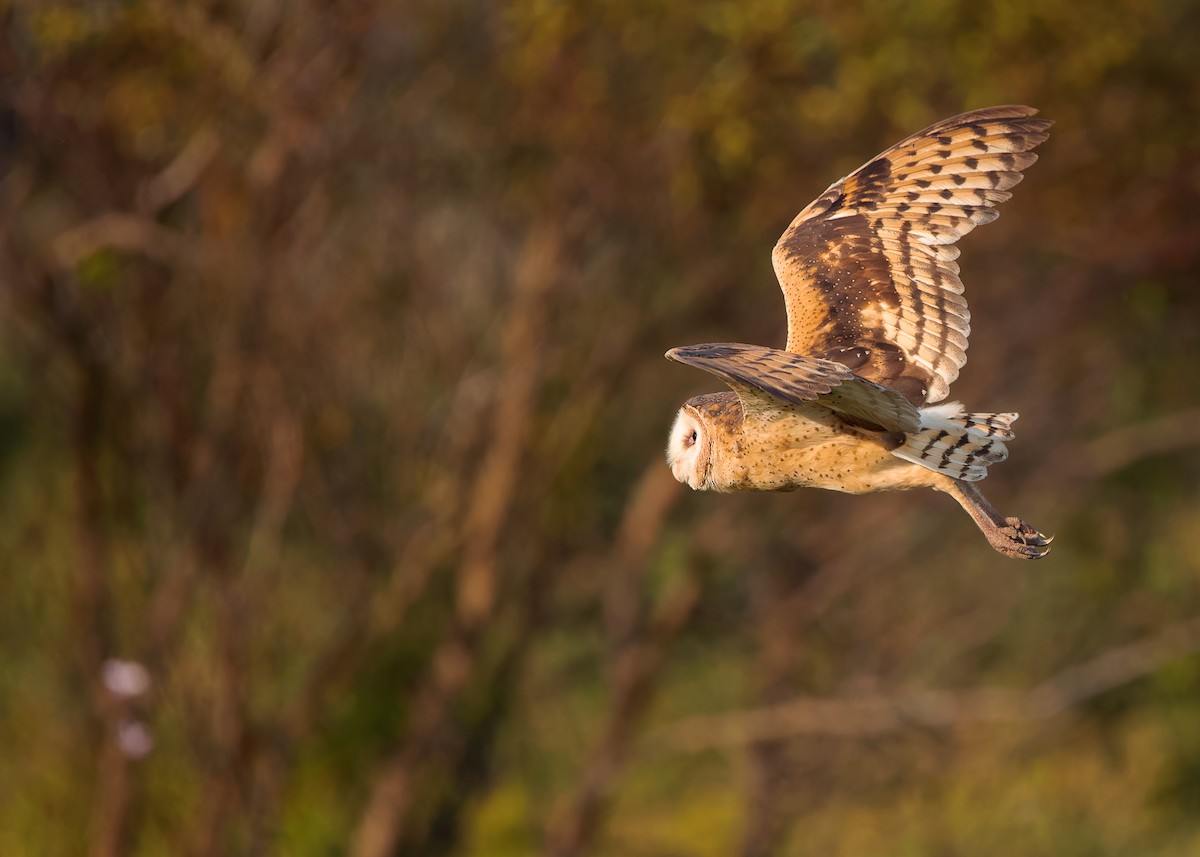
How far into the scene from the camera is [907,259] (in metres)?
4.25

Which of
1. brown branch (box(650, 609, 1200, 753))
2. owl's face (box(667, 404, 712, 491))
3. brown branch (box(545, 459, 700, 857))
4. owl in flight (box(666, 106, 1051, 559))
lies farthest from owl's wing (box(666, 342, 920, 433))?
brown branch (box(545, 459, 700, 857))

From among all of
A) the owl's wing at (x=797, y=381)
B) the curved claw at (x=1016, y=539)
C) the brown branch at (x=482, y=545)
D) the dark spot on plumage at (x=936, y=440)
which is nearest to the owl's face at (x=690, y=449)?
the owl's wing at (x=797, y=381)

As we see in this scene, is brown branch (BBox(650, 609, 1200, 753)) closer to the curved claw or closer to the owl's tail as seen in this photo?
the curved claw

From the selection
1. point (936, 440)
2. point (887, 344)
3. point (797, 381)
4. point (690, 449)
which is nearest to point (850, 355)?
point (887, 344)

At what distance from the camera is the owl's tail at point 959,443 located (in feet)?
11.3

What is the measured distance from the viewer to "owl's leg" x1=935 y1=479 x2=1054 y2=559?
142 inches

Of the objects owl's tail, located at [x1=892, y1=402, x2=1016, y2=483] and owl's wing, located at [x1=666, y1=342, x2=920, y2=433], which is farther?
owl's tail, located at [x1=892, y1=402, x2=1016, y2=483]

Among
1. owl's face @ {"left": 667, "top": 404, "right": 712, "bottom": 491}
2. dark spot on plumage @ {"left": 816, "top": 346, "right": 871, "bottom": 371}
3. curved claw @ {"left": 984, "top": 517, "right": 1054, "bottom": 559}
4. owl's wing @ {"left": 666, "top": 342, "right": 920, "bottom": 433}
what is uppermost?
owl's wing @ {"left": 666, "top": 342, "right": 920, "bottom": 433}

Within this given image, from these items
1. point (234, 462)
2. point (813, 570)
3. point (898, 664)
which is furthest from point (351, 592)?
point (898, 664)

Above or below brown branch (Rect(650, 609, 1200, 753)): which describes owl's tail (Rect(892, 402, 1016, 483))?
above

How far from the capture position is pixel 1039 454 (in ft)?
31.7

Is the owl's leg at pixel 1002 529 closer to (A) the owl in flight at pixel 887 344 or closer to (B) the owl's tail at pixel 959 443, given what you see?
(A) the owl in flight at pixel 887 344

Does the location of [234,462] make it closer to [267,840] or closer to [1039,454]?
[267,840]

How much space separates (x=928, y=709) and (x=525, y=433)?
254cm
